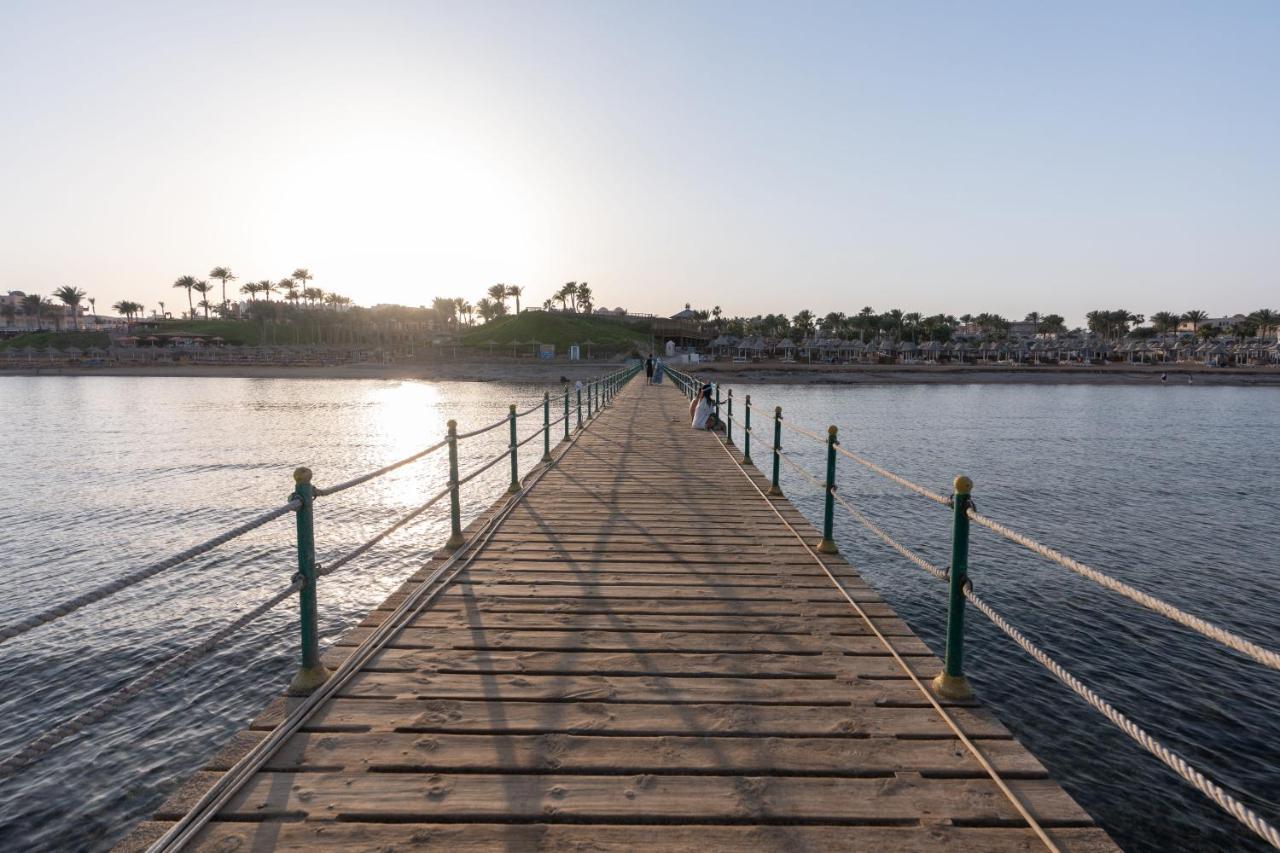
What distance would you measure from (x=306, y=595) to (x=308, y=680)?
0.53m

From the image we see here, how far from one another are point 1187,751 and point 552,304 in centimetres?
14743

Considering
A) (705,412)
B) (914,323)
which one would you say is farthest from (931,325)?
(705,412)

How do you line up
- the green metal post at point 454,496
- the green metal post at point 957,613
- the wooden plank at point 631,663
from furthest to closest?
the green metal post at point 454,496
the wooden plank at point 631,663
the green metal post at point 957,613

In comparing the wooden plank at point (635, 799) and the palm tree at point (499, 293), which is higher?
the palm tree at point (499, 293)

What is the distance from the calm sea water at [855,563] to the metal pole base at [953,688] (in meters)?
4.30

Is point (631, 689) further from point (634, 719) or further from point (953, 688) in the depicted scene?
point (953, 688)

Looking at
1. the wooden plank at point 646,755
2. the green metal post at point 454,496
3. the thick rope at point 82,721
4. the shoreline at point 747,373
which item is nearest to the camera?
the thick rope at point 82,721

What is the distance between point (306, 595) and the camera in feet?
13.3

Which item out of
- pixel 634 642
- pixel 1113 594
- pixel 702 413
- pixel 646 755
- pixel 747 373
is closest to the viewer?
pixel 646 755

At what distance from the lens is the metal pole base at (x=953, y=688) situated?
4023 millimetres

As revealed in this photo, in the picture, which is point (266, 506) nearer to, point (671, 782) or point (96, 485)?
point (96, 485)

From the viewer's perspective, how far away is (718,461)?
13.0m

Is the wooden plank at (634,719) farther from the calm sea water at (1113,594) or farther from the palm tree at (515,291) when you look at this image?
the palm tree at (515,291)

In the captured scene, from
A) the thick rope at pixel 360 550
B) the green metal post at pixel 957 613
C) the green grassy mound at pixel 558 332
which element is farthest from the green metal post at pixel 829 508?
the green grassy mound at pixel 558 332
